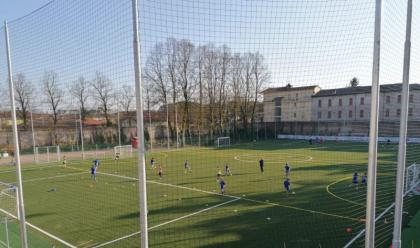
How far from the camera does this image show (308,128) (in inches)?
1793

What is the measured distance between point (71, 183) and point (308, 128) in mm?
36699

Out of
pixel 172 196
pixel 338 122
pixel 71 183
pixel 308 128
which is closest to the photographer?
pixel 172 196

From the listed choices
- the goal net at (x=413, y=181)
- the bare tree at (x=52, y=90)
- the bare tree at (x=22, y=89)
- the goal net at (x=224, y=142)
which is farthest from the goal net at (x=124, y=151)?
the goal net at (x=413, y=181)

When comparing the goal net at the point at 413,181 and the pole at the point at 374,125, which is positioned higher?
the pole at the point at 374,125

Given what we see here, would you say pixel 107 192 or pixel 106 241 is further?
pixel 107 192

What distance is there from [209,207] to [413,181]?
32.6 feet

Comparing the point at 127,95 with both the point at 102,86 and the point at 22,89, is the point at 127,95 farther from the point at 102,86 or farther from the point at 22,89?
the point at 22,89

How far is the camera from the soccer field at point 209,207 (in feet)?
29.2

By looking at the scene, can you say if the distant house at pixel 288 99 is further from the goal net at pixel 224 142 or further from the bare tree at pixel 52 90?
the goal net at pixel 224 142

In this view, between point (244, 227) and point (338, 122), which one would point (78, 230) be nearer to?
point (244, 227)

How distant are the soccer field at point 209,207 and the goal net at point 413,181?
2.96 feet

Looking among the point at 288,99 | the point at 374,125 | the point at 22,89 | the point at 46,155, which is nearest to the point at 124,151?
the point at 46,155

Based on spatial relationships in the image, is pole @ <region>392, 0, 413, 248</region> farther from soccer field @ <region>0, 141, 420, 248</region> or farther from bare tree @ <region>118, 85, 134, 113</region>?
soccer field @ <region>0, 141, 420, 248</region>

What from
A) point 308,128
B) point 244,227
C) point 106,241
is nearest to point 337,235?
point 244,227
